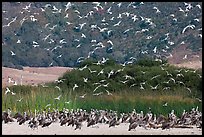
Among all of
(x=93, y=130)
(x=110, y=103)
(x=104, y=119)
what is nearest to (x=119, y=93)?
(x=110, y=103)

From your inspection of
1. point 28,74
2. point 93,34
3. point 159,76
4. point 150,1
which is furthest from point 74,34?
point 159,76

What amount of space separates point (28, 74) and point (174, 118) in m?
50.2

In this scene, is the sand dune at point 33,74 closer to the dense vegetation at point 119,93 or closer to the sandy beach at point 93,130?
the dense vegetation at point 119,93

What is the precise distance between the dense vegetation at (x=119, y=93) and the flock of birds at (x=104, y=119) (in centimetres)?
177

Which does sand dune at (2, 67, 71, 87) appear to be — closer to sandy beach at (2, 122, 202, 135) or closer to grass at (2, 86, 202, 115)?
grass at (2, 86, 202, 115)

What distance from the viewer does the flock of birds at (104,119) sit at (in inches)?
968

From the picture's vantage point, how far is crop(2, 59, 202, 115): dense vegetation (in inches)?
1166

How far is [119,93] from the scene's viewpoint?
36469 mm

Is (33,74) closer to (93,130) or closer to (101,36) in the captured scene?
(101,36)

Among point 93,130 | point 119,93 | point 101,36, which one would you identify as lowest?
point 93,130

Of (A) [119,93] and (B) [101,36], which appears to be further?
(B) [101,36]

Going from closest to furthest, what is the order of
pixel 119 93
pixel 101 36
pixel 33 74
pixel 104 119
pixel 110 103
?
pixel 104 119
pixel 110 103
pixel 119 93
pixel 33 74
pixel 101 36

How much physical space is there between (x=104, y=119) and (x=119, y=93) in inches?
411

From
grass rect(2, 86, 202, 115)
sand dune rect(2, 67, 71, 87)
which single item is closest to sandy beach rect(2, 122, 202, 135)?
grass rect(2, 86, 202, 115)
